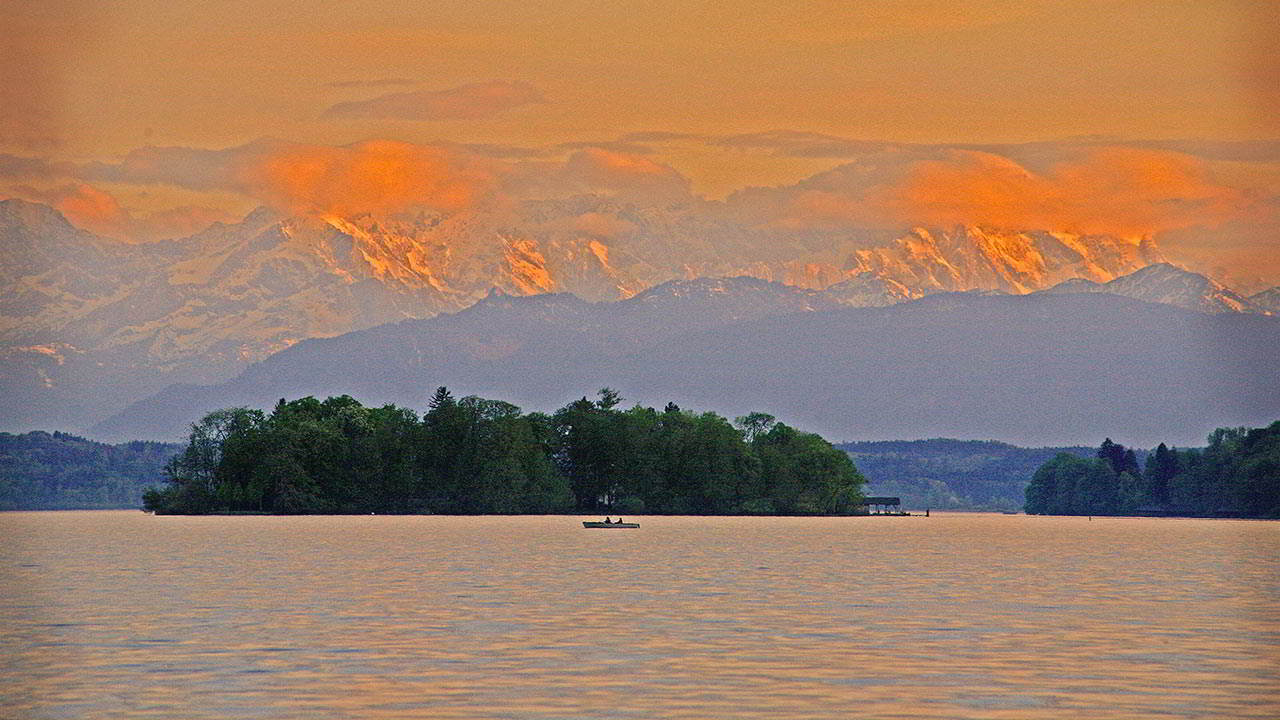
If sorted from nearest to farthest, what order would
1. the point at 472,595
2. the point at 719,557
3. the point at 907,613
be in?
the point at 907,613
the point at 472,595
the point at 719,557

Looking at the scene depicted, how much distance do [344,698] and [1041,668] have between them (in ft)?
63.4

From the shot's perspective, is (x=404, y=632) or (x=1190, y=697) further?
(x=404, y=632)

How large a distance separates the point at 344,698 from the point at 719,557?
2933 inches

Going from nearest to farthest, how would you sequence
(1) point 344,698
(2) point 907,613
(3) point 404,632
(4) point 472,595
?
1. (1) point 344,698
2. (3) point 404,632
3. (2) point 907,613
4. (4) point 472,595

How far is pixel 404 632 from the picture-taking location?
62.6 metres

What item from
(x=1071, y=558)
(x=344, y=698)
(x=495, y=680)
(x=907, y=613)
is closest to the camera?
(x=344, y=698)

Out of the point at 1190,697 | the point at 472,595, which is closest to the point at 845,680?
the point at 1190,697

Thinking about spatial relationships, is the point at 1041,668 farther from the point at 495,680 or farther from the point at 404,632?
the point at 404,632

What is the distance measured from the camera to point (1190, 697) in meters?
47.4

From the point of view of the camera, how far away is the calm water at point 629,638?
4641cm

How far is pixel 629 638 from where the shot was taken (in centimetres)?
6075

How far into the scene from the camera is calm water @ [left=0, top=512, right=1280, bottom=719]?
46.4 metres

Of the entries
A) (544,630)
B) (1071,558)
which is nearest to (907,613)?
(544,630)

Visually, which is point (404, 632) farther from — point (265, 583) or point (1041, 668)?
point (265, 583)
